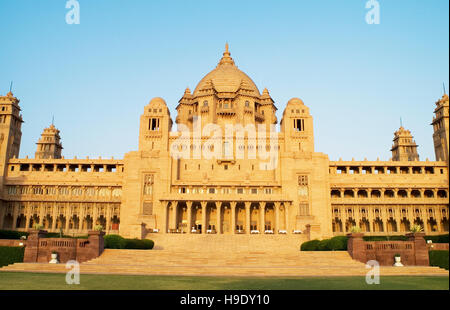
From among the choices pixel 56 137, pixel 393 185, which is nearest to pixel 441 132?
pixel 393 185

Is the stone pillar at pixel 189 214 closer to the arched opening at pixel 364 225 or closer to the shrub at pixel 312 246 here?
the shrub at pixel 312 246

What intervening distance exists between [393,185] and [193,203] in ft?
123

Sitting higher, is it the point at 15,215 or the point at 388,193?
the point at 388,193

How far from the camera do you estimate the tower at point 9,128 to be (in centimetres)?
7481

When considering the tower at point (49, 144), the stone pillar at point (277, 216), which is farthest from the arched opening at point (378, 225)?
the tower at point (49, 144)

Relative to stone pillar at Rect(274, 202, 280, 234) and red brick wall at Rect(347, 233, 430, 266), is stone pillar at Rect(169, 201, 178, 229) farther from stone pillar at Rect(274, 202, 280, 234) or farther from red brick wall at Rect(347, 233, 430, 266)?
red brick wall at Rect(347, 233, 430, 266)

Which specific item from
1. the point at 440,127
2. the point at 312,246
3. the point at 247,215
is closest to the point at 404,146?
the point at 440,127

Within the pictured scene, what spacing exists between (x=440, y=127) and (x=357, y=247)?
62.0m

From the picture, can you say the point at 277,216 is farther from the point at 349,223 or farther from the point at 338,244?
the point at 338,244

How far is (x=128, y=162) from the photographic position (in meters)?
70.4

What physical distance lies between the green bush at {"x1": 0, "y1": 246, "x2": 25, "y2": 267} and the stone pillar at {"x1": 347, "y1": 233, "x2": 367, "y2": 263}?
2717 cm

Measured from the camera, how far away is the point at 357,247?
109ft

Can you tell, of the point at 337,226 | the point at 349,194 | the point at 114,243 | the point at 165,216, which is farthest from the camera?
the point at 349,194

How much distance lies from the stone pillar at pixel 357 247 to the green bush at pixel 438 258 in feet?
16.5
